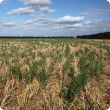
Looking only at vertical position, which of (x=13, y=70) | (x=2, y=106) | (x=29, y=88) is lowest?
(x=2, y=106)

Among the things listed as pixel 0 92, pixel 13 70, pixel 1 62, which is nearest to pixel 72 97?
pixel 0 92

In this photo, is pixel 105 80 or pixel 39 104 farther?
pixel 105 80

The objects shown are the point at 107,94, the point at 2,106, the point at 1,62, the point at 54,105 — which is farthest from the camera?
the point at 1,62

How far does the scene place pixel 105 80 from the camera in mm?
3346

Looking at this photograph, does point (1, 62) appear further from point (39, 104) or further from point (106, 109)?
point (106, 109)

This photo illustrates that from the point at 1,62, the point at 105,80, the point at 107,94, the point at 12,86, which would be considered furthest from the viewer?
the point at 1,62

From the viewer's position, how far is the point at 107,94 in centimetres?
263

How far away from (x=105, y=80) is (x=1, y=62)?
4283mm

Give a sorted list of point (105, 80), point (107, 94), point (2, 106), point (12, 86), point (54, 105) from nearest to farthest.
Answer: point (54, 105), point (2, 106), point (107, 94), point (12, 86), point (105, 80)

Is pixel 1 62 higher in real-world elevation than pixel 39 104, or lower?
higher

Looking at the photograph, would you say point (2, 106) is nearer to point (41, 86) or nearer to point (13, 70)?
point (41, 86)

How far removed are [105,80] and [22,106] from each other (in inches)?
101

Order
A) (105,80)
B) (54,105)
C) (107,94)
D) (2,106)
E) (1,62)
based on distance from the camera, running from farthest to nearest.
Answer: (1,62) < (105,80) < (107,94) < (2,106) < (54,105)

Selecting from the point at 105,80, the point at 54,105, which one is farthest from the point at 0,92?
the point at 105,80
